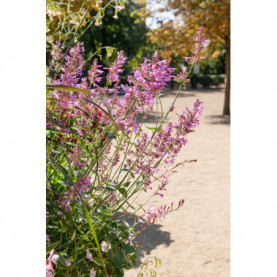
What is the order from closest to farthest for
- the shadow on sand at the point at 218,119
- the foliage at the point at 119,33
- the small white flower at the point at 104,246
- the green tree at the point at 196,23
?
1. the small white flower at the point at 104,246
2. the green tree at the point at 196,23
3. the shadow on sand at the point at 218,119
4. the foliage at the point at 119,33

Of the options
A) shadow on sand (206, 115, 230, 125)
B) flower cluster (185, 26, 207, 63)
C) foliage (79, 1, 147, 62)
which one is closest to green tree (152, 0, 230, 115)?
shadow on sand (206, 115, 230, 125)

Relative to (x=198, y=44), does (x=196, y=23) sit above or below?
above

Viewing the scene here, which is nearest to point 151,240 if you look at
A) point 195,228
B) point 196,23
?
point 195,228

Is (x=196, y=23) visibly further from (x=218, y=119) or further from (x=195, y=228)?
(x=195, y=228)

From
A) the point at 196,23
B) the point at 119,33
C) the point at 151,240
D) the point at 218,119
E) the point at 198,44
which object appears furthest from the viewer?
the point at 119,33

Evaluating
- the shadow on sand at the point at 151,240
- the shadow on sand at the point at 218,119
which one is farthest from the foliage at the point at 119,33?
the shadow on sand at the point at 151,240

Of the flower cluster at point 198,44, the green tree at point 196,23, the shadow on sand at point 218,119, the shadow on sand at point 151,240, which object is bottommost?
the shadow on sand at point 151,240

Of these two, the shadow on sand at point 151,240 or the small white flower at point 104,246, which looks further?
the shadow on sand at point 151,240

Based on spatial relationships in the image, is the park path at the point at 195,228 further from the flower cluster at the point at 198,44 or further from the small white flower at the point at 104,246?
the small white flower at the point at 104,246

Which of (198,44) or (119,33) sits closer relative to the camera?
(198,44)
